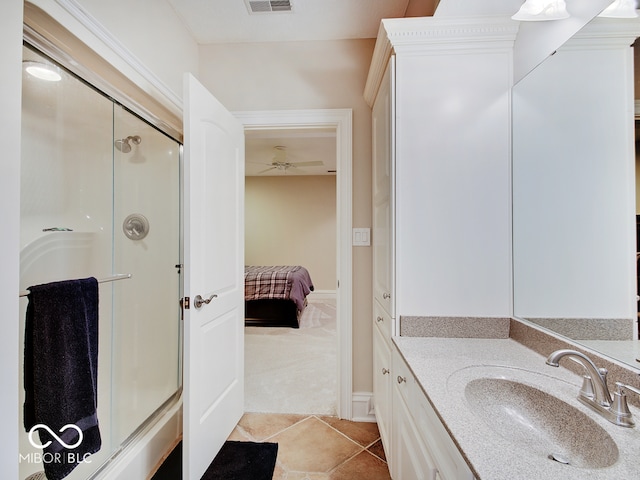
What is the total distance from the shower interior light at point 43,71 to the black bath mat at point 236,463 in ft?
6.55

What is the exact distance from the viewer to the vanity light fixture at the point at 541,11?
108 cm

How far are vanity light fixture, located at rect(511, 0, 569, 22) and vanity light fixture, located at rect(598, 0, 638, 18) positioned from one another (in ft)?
0.72

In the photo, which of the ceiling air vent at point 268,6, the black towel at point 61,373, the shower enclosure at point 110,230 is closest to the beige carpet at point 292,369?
the shower enclosure at point 110,230

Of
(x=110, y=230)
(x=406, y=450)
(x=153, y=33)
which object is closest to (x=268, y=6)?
(x=153, y=33)

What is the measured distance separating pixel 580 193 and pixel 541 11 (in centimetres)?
77

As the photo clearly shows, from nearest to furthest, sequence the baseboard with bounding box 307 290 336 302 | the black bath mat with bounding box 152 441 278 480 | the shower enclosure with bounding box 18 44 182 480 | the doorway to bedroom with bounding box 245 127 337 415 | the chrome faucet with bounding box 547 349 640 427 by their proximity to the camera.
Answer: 1. the chrome faucet with bounding box 547 349 640 427
2. the shower enclosure with bounding box 18 44 182 480
3. the black bath mat with bounding box 152 441 278 480
4. the doorway to bedroom with bounding box 245 127 337 415
5. the baseboard with bounding box 307 290 336 302

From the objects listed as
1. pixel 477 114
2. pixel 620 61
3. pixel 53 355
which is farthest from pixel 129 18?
pixel 620 61

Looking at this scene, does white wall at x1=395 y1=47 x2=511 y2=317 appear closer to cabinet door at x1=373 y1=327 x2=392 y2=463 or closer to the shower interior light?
cabinet door at x1=373 y1=327 x2=392 y2=463

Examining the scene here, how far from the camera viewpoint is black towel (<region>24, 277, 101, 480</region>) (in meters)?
0.95

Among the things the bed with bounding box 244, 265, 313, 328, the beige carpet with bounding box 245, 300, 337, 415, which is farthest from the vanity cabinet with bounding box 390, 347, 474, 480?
the bed with bounding box 244, 265, 313, 328

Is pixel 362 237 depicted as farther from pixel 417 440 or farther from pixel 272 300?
pixel 272 300

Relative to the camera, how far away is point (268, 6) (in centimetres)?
173

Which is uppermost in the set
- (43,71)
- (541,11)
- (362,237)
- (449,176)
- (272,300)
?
(541,11)

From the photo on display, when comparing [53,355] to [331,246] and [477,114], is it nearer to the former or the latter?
[477,114]
